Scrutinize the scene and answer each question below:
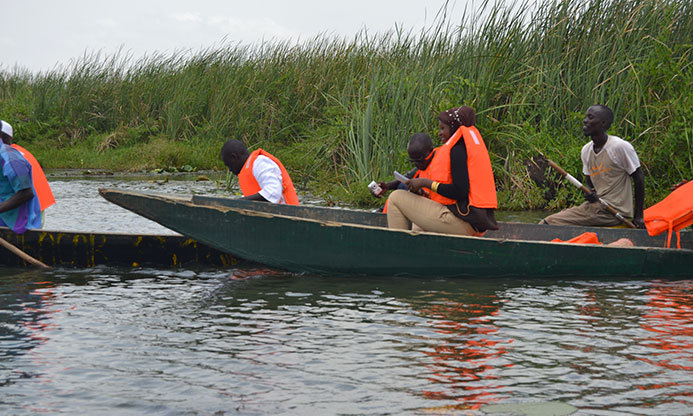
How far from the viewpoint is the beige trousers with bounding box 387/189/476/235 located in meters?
6.83

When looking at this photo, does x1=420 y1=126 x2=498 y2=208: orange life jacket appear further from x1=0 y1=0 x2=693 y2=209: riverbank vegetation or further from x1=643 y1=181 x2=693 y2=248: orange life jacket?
x1=0 y1=0 x2=693 y2=209: riverbank vegetation

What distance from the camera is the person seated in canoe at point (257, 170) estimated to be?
7492 mm

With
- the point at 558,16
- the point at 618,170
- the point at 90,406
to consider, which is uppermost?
the point at 558,16

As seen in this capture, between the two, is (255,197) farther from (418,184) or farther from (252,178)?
(418,184)

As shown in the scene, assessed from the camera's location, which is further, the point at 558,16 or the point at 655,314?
the point at 558,16

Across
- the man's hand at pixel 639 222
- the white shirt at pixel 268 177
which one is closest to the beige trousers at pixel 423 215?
the white shirt at pixel 268 177

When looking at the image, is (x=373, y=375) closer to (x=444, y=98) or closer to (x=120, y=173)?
(x=444, y=98)

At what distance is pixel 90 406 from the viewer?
3852mm

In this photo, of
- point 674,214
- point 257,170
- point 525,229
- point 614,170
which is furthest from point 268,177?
point 674,214

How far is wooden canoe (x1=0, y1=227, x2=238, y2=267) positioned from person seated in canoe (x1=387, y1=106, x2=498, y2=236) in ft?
5.57

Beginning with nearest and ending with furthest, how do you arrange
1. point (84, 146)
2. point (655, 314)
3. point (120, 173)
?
1. point (655, 314)
2. point (120, 173)
3. point (84, 146)

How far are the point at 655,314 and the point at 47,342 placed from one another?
3.71 m

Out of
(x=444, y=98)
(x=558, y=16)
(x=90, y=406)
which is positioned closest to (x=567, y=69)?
(x=558, y=16)

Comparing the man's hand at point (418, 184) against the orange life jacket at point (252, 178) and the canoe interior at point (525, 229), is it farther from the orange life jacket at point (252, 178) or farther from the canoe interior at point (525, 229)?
the orange life jacket at point (252, 178)
